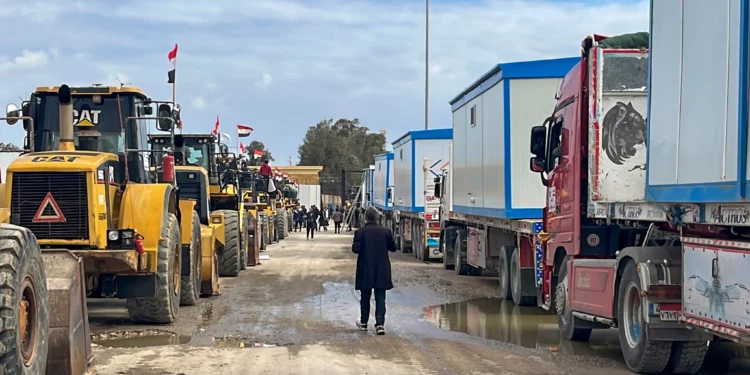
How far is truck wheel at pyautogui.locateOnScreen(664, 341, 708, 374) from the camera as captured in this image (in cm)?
863

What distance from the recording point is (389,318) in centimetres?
1335

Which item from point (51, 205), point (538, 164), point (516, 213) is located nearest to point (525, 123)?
point (516, 213)

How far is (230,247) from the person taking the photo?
1988 cm

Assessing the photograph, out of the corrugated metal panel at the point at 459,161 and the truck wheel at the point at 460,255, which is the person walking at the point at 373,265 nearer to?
the corrugated metal panel at the point at 459,161

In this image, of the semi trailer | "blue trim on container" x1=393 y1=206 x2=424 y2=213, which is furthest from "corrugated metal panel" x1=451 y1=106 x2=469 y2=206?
"blue trim on container" x1=393 y1=206 x2=424 y2=213

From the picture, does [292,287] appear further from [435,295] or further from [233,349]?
[233,349]

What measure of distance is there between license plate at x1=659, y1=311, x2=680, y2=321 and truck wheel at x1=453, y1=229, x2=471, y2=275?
41.2 ft

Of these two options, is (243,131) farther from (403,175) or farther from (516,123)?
(516,123)

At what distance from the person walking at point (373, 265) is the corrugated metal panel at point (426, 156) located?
15.3 metres

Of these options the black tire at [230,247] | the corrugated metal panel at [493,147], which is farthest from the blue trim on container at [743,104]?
the black tire at [230,247]

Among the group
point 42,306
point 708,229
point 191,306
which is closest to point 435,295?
point 191,306

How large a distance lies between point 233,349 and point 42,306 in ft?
11.7

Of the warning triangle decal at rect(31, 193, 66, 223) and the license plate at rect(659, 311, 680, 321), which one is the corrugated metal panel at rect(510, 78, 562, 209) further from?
the warning triangle decal at rect(31, 193, 66, 223)

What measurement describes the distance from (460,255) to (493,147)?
5.59 m
